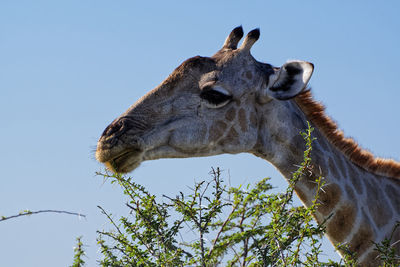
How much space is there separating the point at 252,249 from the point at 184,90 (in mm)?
2458

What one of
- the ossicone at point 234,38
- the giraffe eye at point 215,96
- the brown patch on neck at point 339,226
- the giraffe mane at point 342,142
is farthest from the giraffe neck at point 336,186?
the ossicone at point 234,38

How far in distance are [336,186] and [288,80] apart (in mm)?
1251

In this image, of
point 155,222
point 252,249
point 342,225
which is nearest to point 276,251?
point 252,249

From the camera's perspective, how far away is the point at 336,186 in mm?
6324

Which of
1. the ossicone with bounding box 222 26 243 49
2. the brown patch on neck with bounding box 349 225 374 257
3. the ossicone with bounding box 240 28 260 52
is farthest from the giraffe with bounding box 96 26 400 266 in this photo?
the ossicone with bounding box 222 26 243 49

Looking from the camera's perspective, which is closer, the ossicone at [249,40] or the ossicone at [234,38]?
the ossicone at [249,40]

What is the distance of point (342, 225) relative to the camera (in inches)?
242

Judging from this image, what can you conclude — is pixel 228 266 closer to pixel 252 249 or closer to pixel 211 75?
pixel 252 249

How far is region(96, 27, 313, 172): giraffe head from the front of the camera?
20.8ft

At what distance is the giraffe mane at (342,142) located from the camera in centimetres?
696

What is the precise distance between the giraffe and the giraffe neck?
0.03 ft

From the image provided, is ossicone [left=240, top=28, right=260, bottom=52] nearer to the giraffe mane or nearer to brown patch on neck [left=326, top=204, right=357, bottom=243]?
the giraffe mane

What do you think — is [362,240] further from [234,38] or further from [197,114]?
[234,38]

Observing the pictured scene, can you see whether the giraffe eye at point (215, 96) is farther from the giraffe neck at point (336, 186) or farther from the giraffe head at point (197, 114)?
the giraffe neck at point (336, 186)
